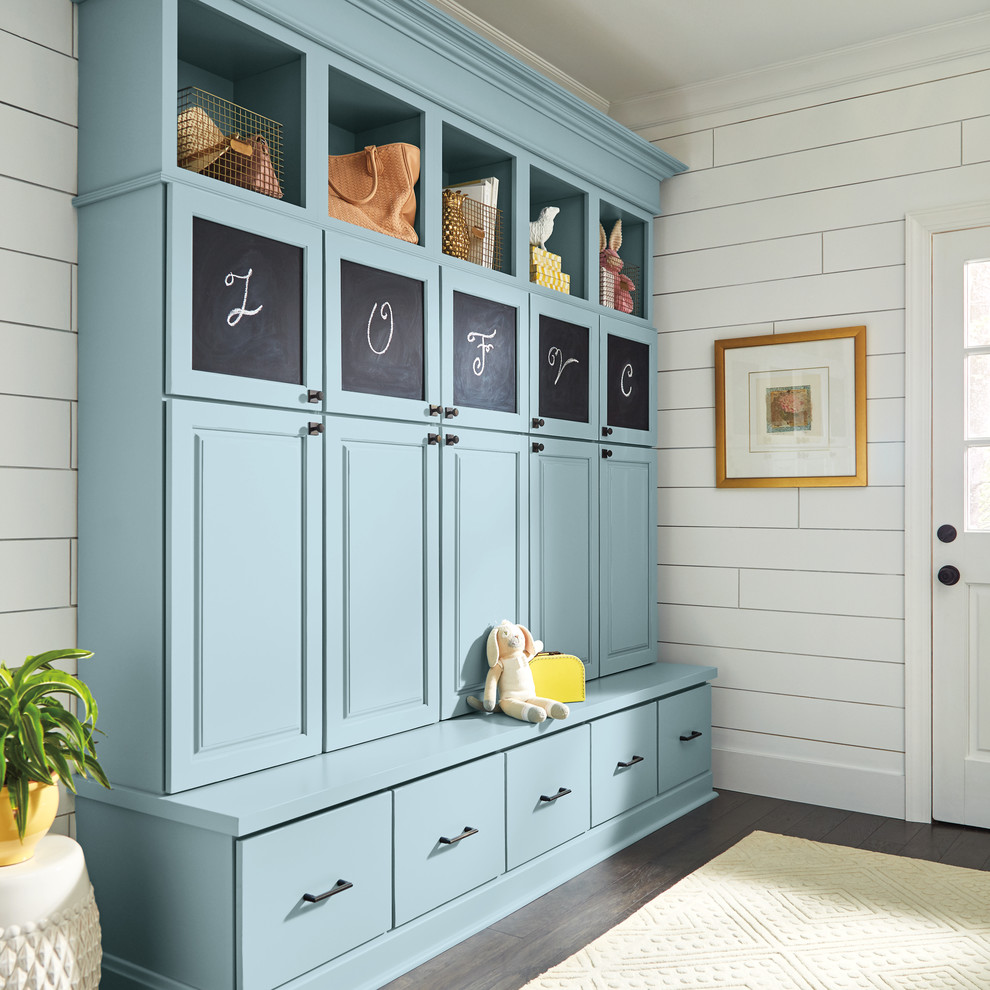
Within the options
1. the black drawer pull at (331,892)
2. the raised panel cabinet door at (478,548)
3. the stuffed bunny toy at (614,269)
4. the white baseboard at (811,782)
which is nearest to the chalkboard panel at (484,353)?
the raised panel cabinet door at (478,548)

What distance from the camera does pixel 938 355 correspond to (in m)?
3.24

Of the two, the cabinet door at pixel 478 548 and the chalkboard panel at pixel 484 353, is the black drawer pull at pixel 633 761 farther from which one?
the chalkboard panel at pixel 484 353

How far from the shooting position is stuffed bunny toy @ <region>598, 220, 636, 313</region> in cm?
348

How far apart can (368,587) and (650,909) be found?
113 centimetres

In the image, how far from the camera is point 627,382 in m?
3.56

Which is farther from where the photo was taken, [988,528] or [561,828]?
[988,528]

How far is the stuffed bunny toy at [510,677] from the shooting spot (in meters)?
2.68

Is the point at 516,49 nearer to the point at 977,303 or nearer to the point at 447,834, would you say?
the point at 977,303

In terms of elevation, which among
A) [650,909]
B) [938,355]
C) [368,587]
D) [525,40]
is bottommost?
[650,909]

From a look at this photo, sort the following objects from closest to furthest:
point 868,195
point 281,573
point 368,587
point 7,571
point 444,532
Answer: point 7,571
point 281,573
point 368,587
point 444,532
point 868,195

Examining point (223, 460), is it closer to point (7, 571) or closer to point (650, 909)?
point (7, 571)

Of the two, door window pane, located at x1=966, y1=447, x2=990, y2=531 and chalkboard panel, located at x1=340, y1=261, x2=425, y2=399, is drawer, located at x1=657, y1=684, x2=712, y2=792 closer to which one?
door window pane, located at x1=966, y1=447, x2=990, y2=531

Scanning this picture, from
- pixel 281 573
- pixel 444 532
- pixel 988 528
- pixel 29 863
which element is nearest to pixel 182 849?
pixel 29 863

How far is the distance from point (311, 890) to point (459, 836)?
483 millimetres
